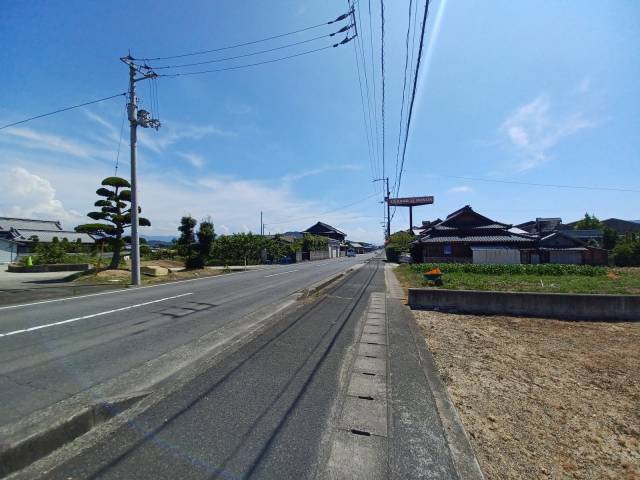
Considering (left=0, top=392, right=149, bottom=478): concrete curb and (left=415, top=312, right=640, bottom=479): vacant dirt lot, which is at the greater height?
(left=0, top=392, right=149, bottom=478): concrete curb

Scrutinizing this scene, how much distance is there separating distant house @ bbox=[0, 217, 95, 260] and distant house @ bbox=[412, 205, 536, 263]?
45.4m

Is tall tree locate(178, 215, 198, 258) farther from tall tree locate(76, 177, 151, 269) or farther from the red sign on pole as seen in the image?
the red sign on pole

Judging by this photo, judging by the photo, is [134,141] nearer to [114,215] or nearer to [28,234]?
[114,215]

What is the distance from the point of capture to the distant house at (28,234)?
35.4m

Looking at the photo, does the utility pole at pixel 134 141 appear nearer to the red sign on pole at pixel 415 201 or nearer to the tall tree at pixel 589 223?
the red sign on pole at pixel 415 201

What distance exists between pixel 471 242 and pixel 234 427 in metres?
32.4

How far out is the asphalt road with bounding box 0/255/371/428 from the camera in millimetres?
3847

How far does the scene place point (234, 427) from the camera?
3.07m

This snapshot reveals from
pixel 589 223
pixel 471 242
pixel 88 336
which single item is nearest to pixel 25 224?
pixel 88 336

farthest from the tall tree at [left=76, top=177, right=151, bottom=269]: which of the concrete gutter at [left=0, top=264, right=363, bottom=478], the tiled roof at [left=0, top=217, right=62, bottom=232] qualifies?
the tiled roof at [left=0, top=217, right=62, bottom=232]

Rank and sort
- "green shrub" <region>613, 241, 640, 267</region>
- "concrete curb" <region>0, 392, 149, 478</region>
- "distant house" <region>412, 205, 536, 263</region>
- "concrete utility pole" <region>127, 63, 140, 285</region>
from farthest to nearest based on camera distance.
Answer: "distant house" <region>412, 205, 536, 263</region> < "green shrub" <region>613, 241, 640, 267</region> < "concrete utility pole" <region>127, 63, 140, 285</region> < "concrete curb" <region>0, 392, 149, 478</region>

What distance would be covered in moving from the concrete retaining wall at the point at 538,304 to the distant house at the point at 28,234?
148ft

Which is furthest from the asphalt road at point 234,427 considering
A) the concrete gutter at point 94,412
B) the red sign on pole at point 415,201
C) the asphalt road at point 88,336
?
the red sign on pole at point 415,201

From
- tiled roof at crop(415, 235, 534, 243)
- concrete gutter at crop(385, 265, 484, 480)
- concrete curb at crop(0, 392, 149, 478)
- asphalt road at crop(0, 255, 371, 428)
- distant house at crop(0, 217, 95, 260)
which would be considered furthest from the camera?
distant house at crop(0, 217, 95, 260)
